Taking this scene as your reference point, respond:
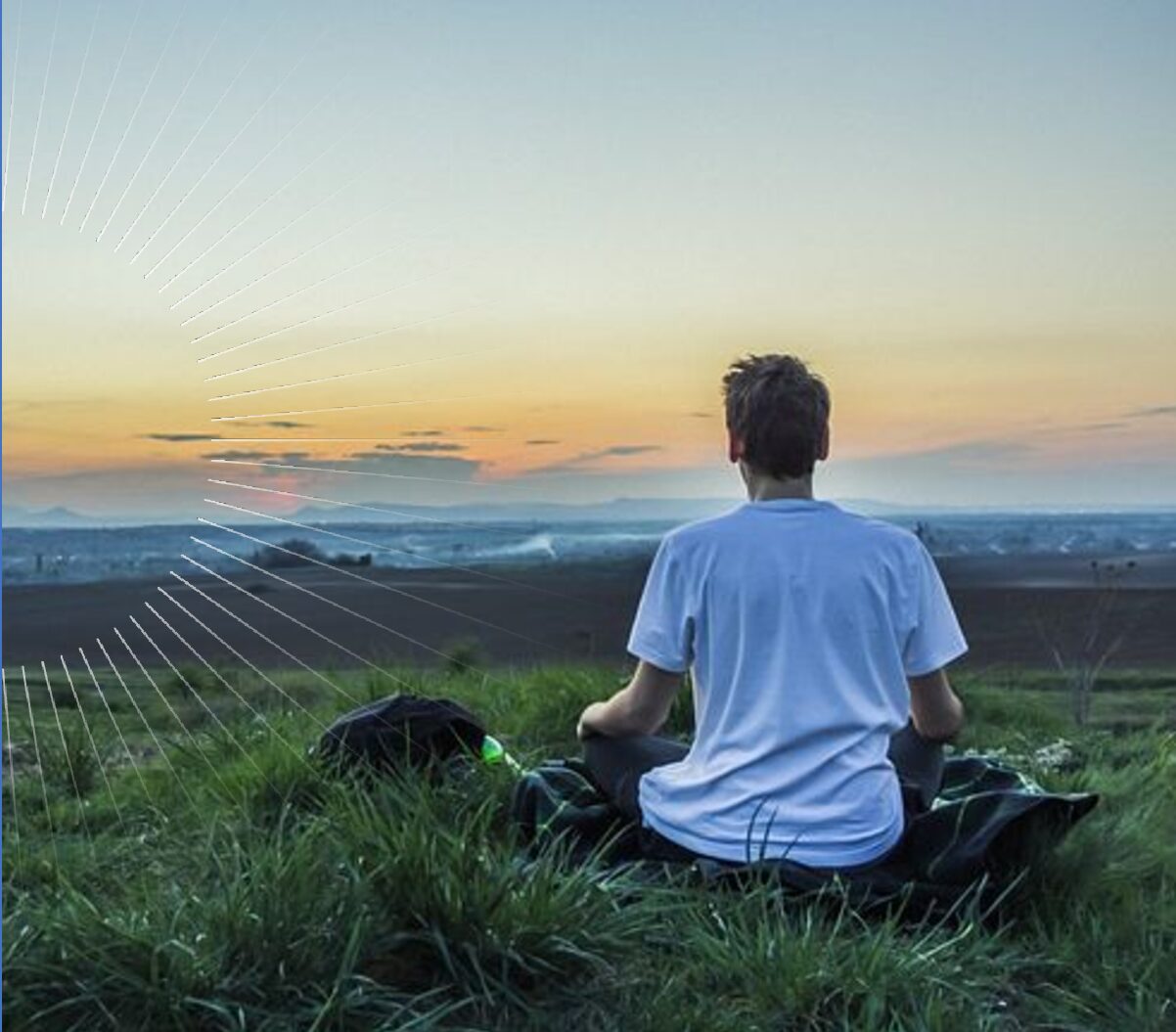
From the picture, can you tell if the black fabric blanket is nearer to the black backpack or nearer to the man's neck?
the black backpack

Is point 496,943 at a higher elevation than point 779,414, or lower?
lower

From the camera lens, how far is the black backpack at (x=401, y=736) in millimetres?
4570

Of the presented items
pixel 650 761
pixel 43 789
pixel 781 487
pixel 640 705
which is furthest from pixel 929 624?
pixel 43 789

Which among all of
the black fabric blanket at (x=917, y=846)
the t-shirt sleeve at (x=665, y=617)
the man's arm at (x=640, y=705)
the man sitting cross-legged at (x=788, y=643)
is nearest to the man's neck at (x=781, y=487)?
the man sitting cross-legged at (x=788, y=643)

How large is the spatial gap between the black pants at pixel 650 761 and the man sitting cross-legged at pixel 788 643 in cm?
33

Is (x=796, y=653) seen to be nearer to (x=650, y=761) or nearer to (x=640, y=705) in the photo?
(x=640, y=705)

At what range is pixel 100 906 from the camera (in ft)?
11.1

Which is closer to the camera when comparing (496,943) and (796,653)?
(496,943)

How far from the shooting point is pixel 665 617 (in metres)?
3.60

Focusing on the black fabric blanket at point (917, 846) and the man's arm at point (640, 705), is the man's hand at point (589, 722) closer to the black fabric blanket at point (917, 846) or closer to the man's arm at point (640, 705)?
the man's arm at point (640, 705)

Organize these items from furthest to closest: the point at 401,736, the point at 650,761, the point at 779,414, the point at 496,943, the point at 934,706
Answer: the point at 401,736
the point at 650,761
the point at 934,706
the point at 779,414
the point at 496,943

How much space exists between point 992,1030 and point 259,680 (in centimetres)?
504

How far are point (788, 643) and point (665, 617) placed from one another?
269 millimetres

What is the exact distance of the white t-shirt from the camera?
140 inches
